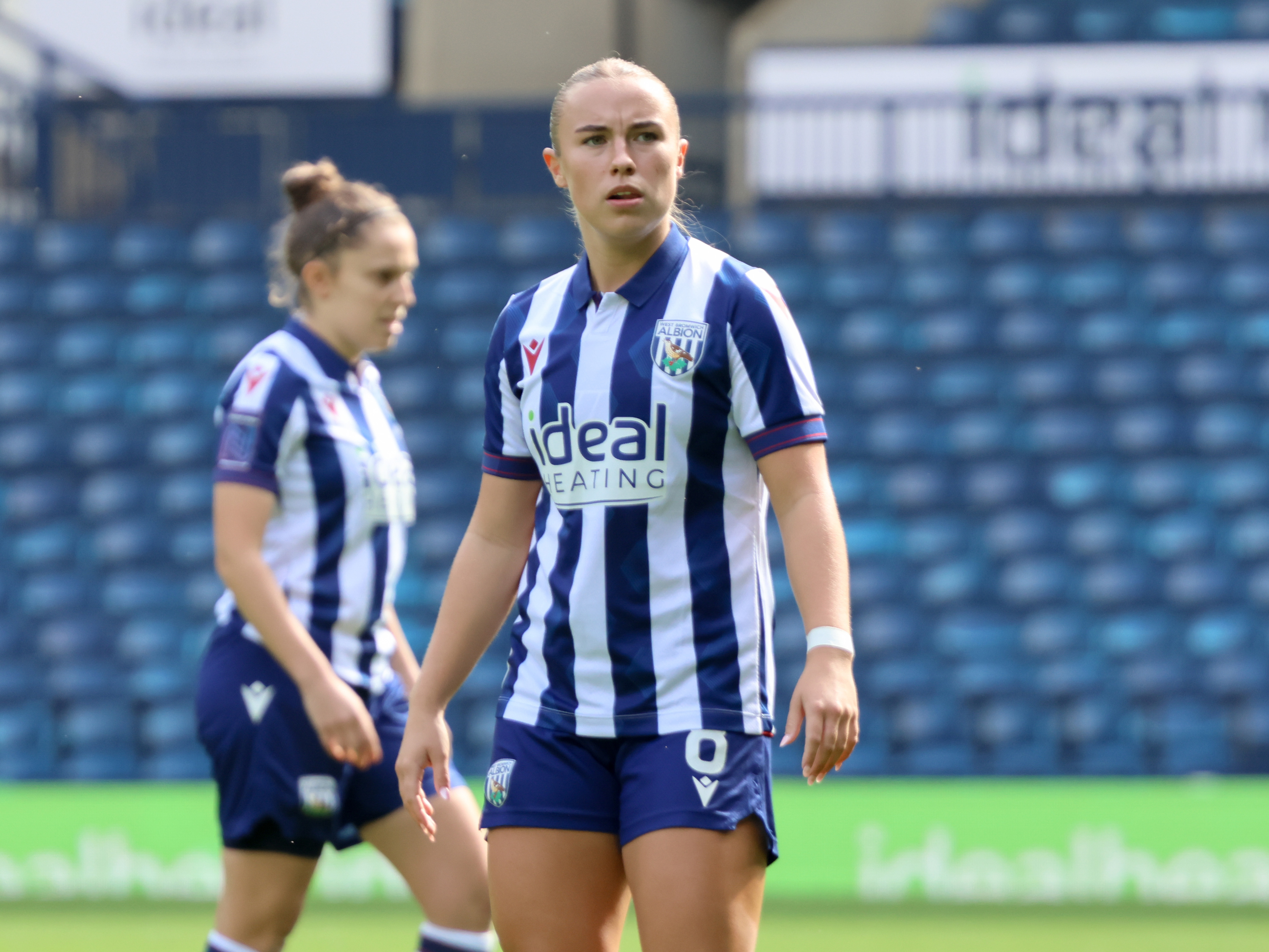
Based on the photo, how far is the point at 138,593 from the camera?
926cm

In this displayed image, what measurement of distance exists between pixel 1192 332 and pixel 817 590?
27.3ft

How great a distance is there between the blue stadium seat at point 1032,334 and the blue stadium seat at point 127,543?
17.4 feet

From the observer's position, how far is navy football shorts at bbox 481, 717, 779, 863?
85.6 inches

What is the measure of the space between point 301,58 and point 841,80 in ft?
Result: 13.6

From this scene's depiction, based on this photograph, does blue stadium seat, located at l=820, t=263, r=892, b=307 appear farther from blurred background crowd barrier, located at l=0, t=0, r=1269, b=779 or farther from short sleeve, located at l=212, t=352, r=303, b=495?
short sleeve, located at l=212, t=352, r=303, b=495

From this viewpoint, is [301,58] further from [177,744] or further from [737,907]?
[737,907]

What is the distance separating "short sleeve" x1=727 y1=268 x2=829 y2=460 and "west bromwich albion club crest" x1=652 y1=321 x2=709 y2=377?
0.04 meters

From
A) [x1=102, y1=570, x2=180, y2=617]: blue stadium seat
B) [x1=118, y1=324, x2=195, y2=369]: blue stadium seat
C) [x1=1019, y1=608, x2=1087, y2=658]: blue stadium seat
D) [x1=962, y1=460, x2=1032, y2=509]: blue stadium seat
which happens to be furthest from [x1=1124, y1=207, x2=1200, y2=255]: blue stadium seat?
[x1=102, y1=570, x2=180, y2=617]: blue stadium seat

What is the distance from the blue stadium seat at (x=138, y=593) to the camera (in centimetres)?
920

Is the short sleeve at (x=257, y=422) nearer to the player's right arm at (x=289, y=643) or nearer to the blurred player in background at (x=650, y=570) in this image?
the player's right arm at (x=289, y=643)

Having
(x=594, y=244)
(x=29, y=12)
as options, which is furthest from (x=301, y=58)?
(x=594, y=244)

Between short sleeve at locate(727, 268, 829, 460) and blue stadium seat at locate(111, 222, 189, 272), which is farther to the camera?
blue stadium seat at locate(111, 222, 189, 272)

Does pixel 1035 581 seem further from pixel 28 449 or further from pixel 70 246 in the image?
pixel 70 246

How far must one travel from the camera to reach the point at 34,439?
991cm
